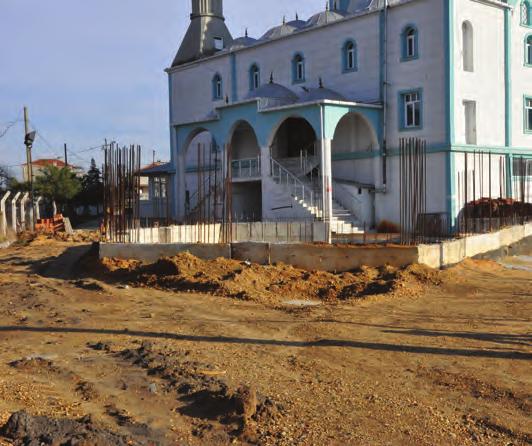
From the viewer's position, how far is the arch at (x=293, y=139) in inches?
1079

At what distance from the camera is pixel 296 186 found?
78.6 feet

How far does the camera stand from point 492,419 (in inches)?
212


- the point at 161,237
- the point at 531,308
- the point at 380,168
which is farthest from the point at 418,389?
the point at 380,168

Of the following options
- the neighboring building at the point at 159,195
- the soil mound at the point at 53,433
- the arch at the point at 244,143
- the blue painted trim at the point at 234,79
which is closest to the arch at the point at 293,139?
the arch at the point at 244,143

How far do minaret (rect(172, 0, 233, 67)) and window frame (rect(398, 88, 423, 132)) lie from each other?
41.8 feet

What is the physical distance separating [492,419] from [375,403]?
0.99 metres

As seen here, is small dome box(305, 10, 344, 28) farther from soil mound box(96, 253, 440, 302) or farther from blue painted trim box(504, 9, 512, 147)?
soil mound box(96, 253, 440, 302)

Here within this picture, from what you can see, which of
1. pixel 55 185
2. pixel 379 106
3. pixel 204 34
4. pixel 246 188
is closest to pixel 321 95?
pixel 379 106

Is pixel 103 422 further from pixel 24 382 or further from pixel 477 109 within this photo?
pixel 477 109

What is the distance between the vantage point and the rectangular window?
22875 mm

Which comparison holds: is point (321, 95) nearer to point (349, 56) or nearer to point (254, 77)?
point (349, 56)

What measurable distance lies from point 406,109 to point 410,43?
2.30m

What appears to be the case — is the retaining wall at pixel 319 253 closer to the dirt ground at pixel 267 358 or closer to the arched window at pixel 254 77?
the dirt ground at pixel 267 358

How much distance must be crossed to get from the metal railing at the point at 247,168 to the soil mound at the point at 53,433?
828 inches
